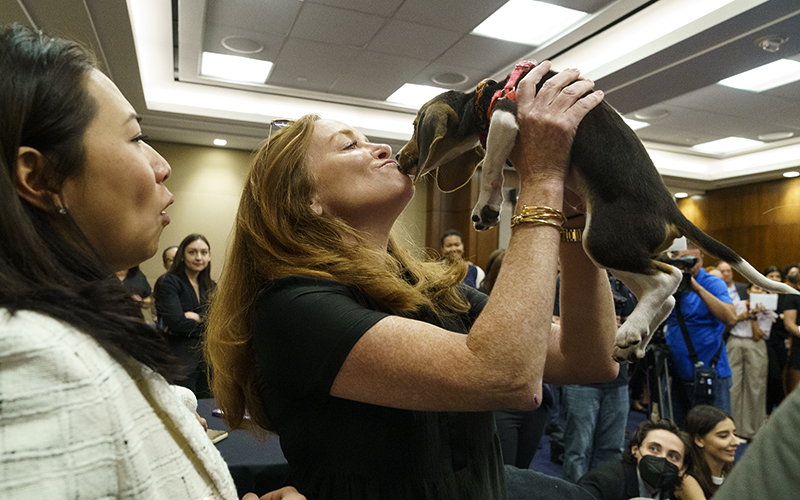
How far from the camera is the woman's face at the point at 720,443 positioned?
2518mm

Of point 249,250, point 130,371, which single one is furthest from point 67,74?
point 249,250

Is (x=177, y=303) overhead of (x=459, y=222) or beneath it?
beneath

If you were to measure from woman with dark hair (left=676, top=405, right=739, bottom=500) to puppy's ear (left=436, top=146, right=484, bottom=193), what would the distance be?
6.54ft

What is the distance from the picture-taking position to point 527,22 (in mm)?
4398

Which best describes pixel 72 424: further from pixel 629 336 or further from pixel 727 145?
pixel 727 145

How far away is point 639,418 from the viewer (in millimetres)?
5355

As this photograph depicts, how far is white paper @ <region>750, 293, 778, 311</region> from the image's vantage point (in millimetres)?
4621

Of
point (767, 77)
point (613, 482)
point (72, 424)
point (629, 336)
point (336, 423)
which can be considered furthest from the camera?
point (767, 77)

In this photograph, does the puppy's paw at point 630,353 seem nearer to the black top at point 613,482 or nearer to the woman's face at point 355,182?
the woman's face at point 355,182

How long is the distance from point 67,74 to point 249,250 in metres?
0.49

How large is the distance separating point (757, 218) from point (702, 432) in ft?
25.3

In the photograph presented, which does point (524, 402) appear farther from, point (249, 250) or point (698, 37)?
point (698, 37)

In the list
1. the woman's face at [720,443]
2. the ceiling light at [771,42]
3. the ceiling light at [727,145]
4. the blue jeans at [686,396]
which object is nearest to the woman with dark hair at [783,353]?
the blue jeans at [686,396]

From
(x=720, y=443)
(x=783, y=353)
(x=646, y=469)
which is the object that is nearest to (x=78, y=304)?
(x=646, y=469)
